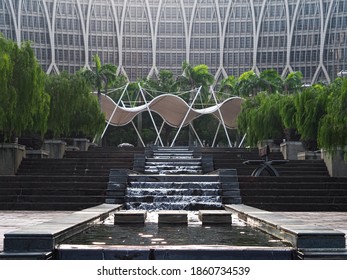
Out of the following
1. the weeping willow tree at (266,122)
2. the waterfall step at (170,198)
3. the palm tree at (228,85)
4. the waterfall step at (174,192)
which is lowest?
the waterfall step at (170,198)

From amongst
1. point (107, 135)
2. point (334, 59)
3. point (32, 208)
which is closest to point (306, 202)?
point (32, 208)

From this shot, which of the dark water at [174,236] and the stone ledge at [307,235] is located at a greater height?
the stone ledge at [307,235]

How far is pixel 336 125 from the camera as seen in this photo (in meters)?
23.4

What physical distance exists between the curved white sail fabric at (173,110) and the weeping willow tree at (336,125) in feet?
130

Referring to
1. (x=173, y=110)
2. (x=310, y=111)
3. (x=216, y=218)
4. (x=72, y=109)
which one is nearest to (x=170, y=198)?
(x=216, y=218)

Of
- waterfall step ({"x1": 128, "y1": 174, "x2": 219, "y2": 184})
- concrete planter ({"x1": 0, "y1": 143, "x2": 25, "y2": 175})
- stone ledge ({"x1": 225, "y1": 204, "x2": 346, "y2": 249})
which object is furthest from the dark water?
concrete planter ({"x1": 0, "y1": 143, "x2": 25, "y2": 175})

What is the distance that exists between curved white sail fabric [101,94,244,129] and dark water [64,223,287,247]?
50286 mm

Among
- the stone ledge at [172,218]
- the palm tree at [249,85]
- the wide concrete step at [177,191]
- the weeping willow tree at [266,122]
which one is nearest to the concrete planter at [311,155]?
the weeping willow tree at [266,122]

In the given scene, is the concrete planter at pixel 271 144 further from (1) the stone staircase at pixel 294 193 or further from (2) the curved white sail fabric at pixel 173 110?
(2) the curved white sail fabric at pixel 173 110

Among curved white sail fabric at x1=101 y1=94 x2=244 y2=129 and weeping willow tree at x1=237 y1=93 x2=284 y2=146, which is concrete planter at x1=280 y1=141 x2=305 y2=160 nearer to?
weeping willow tree at x1=237 y1=93 x2=284 y2=146

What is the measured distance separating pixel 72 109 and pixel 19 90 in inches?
378

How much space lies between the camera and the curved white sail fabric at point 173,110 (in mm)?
64938

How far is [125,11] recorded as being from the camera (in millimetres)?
119500
